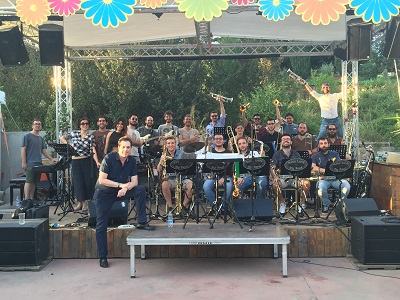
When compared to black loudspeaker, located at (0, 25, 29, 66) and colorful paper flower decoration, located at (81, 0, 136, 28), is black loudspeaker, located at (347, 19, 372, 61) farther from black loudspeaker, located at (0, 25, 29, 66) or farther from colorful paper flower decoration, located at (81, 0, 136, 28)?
black loudspeaker, located at (0, 25, 29, 66)

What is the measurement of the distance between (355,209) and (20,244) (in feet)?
13.4

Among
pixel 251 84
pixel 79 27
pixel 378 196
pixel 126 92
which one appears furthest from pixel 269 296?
pixel 251 84

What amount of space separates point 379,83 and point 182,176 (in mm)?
16256

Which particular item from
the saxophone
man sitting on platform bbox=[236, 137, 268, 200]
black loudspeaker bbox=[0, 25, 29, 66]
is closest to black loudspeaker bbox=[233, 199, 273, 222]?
man sitting on platform bbox=[236, 137, 268, 200]

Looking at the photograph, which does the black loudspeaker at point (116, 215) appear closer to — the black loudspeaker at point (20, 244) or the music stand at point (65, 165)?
the black loudspeaker at point (20, 244)

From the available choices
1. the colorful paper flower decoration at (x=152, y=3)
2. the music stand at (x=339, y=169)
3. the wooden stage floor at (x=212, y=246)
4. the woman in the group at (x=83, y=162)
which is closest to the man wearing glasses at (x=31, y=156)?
the woman in the group at (x=83, y=162)

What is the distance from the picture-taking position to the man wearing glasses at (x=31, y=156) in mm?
7469

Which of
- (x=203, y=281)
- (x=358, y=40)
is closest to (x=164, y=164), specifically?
(x=203, y=281)

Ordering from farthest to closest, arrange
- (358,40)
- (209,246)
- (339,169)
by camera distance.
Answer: (358,40) < (339,169) < (209,246)

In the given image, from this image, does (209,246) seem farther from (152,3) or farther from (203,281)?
(152,3)

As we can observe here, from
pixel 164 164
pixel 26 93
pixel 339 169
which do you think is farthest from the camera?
pixel 26 93

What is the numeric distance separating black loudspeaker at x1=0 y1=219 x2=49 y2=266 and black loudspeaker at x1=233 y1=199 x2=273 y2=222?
248 centimetres

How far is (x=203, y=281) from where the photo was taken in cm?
484

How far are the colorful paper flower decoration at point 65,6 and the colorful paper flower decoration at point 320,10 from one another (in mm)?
2813
